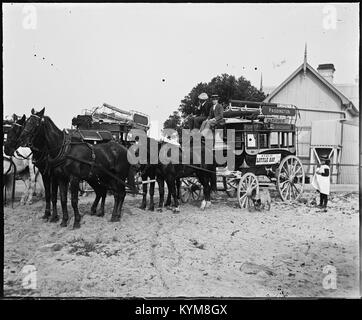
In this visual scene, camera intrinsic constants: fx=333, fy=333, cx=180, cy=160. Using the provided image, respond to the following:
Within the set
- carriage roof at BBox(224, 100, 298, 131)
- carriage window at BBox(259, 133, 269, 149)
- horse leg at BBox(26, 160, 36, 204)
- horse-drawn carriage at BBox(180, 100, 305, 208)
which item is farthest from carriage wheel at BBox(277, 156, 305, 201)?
horse leg at BBox(26, 160, 36, 204)

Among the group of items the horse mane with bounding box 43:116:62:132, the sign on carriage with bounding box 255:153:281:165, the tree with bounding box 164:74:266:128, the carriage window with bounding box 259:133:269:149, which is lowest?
the sign on carriage with bounding box 255:153:281:165

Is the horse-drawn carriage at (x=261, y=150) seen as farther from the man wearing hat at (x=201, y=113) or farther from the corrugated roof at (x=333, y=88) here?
the corrugated roof at (x=333, y=88)

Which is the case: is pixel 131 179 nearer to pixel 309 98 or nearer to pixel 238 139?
pixel 238 139

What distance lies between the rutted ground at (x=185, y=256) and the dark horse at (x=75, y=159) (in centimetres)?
65

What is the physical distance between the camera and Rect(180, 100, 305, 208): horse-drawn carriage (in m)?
7.89

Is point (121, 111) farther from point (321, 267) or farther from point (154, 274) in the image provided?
point (321, 267)

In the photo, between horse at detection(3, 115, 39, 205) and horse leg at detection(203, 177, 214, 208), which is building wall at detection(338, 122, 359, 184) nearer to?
horse leg at detection(203, 177, 214, 208)

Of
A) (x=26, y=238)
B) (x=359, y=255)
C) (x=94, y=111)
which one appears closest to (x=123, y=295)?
(x=26, y=238)

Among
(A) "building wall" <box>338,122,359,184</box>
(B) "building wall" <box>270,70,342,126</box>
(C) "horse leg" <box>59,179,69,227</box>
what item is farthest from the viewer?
(B) "building wall" <box>270,70,342,126</box>

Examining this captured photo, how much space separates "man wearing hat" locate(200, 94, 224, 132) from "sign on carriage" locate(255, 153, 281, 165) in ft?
4.49

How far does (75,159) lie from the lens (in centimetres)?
588

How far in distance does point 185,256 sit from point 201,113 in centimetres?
468
